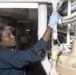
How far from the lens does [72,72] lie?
0.92 meters

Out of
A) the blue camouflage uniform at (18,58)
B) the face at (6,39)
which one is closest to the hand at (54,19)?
the blue camouflage uniform at (18,58)

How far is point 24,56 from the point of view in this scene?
1.25 metres

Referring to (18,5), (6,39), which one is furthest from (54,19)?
(6,39)

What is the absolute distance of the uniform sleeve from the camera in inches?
46.9

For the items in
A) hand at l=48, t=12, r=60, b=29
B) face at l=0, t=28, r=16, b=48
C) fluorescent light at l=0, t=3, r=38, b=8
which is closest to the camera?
hand at l=48, t=12, r=60, b=29

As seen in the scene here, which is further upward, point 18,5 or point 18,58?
point 18,5

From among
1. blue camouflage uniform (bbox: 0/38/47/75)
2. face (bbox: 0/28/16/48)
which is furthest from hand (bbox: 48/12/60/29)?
face (bbox: 0/28/16/48)

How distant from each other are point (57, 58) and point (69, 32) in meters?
0.17

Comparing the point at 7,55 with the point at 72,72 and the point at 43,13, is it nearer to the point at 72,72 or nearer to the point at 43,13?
the point at 43,13

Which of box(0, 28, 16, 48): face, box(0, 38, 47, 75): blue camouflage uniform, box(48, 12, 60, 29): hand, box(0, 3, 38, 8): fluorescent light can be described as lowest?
box(0, 38, 47, 75): blue camouflage uniform

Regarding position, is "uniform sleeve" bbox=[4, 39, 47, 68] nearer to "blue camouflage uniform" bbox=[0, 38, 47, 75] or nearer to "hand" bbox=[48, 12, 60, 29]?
"blue camouflage uniform" bbox=[0, 38, 47, 75]

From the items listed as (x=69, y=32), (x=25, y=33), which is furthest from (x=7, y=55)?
(x=25, y=33)

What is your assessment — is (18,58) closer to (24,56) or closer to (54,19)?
(24,56)

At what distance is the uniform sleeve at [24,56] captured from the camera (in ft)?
3.91
